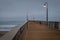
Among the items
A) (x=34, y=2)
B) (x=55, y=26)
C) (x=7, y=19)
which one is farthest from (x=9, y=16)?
(x=55, y=26)

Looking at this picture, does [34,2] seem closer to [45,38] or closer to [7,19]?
[7,19]

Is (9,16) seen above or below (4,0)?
below

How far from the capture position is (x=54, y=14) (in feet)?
35.0

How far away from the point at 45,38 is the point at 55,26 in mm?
1514

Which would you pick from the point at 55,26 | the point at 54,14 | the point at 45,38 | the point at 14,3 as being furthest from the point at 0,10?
the point at 45,38

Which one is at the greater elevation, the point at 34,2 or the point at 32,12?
the point at 34,2

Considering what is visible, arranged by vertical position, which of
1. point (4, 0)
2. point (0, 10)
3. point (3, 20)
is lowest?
point (3, 20)

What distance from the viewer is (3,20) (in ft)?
36.8

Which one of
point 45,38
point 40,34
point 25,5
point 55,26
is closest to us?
point 45,38

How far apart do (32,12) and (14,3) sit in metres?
1.80

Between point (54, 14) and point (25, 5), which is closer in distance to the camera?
point (54, 14)

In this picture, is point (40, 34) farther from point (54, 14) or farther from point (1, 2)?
point (1, 2)

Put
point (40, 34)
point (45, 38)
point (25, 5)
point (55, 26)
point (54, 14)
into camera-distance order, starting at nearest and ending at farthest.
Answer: point (45, 38) < point (40, 34) < point (55, 26) < point (54, 14) < point (25, 5)

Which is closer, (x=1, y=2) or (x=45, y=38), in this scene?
(x=45, y=38)
